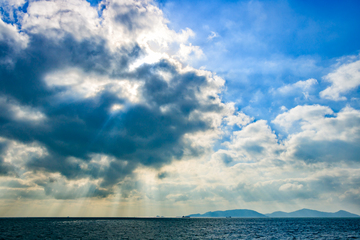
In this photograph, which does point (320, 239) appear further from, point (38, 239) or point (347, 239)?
point (38, 239)

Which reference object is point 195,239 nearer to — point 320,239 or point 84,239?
point 84,239

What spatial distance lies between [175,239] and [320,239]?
57412mm

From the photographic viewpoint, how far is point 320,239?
3295 inches

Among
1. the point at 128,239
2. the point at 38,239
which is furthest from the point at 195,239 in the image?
the point at 38,239

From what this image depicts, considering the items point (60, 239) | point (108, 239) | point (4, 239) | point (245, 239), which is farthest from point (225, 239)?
point (4, 239)

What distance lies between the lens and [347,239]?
84.0 metres

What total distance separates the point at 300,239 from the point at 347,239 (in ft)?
63.0

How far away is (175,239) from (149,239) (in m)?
10.1

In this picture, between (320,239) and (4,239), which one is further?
(320,239)

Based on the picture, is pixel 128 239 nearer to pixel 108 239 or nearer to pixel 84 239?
pixel 108 239

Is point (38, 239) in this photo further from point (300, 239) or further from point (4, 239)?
point (300, 239)

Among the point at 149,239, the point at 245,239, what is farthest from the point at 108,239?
the point at 245,239

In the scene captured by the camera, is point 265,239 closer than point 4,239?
No

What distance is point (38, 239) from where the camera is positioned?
258 ft
